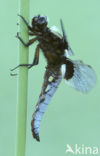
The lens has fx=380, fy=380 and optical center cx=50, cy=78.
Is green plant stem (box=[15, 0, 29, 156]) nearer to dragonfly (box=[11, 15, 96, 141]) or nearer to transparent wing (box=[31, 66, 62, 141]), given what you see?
transparent wing (box=[31, 66, 62, 141])

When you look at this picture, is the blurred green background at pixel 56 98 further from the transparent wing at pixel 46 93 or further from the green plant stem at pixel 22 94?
the green plant stem at pixel 22 94

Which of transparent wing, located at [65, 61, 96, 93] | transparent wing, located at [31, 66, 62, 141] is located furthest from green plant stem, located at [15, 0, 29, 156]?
transparent wing, located at [65, 61, 96, 93]

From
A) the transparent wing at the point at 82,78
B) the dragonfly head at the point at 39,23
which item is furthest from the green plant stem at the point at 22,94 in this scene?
the transparent wing at the point at 82,78

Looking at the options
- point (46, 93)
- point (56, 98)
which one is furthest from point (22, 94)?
point (56, 98)

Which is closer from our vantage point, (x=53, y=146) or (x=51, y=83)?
(x=51, y=83)

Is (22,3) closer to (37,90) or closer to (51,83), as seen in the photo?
(51,83)

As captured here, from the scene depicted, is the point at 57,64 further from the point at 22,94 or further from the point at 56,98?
the point at 56,98

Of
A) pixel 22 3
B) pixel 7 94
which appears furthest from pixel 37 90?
pixel 22 3
